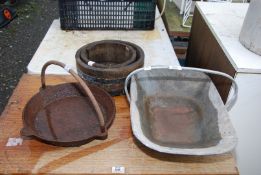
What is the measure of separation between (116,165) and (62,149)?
0.17 meters

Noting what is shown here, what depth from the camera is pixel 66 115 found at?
892 millimetres

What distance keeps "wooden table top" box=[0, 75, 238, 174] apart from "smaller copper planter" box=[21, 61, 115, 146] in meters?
0.04

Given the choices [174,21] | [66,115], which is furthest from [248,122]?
[174,21]

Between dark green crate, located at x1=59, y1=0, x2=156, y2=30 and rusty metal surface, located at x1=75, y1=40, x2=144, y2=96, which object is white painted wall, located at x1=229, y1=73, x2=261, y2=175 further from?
dark green crate, located at x1=59, y1=0, x2=156, y2=30

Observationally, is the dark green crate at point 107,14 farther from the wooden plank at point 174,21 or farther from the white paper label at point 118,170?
the white paper label at point 118,170

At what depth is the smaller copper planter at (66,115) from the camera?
0.77 m

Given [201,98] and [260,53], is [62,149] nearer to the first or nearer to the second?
[201,98]

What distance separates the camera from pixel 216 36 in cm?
116

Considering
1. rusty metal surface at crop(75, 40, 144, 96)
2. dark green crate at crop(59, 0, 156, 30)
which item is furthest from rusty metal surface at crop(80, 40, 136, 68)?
dark green crate at crop(59, 0, 156, 30)

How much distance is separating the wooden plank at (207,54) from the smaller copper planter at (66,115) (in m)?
0.48

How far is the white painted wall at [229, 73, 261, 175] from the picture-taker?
979 mm

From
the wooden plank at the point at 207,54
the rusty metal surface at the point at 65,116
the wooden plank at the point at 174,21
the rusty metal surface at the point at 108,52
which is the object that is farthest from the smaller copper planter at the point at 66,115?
the wooden plank at the point at 174,21

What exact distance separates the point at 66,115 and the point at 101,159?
0.72 feet

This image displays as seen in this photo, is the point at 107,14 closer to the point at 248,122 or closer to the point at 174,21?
the point at 174,21
